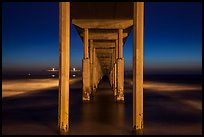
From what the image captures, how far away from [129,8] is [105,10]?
1561mm

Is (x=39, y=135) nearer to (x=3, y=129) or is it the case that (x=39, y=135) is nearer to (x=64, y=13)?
(x=3, y=129)

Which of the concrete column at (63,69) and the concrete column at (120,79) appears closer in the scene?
the concrete column at (63,69)

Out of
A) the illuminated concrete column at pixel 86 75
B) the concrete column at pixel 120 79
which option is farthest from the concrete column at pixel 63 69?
the concrete column at pixel 120 79

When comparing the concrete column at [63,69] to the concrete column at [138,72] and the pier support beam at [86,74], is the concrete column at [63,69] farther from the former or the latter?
the pier support beam at [86,74]

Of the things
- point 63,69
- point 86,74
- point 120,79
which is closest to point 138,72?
point 63,69

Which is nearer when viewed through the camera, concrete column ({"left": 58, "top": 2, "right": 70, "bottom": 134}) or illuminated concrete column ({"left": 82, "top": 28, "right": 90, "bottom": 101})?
concrete column ({"left": 58, "top": 2, "right": 70, "bottom": 134})

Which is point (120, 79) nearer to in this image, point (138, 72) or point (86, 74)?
point (86, 74)

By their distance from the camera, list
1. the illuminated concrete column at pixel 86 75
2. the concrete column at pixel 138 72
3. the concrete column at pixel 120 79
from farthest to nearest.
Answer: the concrete column at pixel 120 79 < the illuminated concrete column at pixel 86 75 < the concrete column at pixel 138 72

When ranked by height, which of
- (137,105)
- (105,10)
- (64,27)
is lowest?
(137,105)

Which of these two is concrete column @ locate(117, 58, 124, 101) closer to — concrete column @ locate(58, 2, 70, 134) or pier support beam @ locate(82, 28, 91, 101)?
pier support beam @ locate(82, 28, 91, 101)

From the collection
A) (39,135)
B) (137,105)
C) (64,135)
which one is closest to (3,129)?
(39,135)

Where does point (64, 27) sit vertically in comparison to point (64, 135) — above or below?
above

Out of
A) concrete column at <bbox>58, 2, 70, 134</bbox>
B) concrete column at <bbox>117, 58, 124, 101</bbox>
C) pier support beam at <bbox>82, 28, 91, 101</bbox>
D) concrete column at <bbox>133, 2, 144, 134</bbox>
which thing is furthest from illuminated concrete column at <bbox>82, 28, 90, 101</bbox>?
concrete column at <bbox>133, 2, 144, 134</bbox>

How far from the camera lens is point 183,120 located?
1190 centimetres
